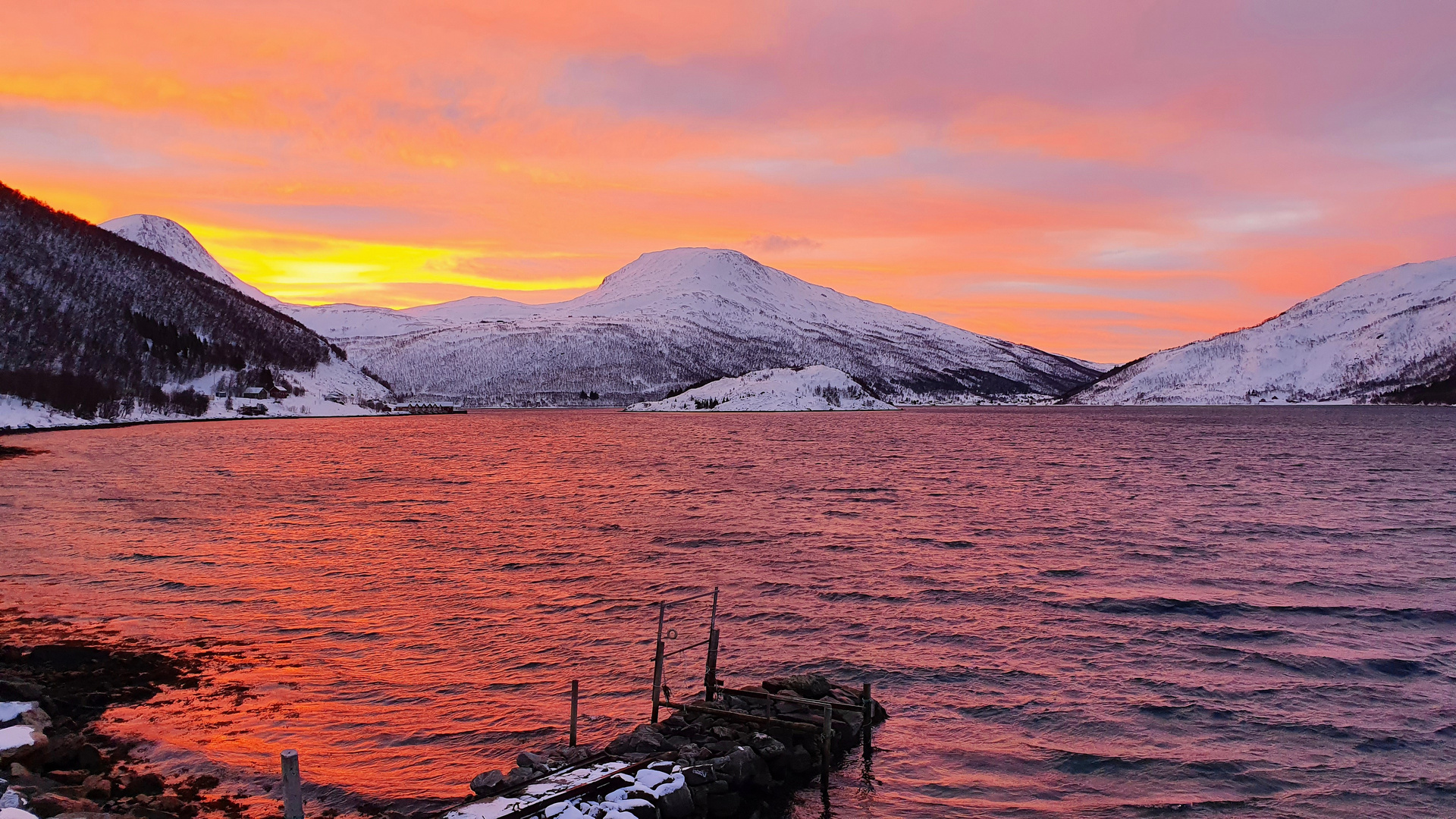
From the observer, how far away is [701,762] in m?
17.2

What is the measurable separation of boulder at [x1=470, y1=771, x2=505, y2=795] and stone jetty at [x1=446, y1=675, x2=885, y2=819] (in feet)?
0.06

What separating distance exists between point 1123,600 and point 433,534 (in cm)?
3369

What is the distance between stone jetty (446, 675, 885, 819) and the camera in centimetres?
1523

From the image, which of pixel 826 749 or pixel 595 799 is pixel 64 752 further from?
pixel 826 749

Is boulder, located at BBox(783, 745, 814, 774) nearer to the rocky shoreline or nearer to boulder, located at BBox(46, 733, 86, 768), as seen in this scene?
the rocky shoreline

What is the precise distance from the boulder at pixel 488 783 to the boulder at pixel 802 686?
265 inches

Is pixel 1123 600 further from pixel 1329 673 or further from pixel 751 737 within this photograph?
pixel 751 737

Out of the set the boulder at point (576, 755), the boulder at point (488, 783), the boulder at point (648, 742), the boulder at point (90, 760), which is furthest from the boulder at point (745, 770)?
the boulder at point (90, 760)

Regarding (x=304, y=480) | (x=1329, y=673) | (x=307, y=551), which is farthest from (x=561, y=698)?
(x=304, y=480)

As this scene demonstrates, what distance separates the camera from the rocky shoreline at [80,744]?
15.5m

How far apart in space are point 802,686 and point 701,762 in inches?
174

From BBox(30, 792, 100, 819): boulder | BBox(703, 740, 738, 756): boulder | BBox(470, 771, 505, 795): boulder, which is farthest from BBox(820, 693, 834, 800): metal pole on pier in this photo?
BBox(30, 792, 100, 819): boulder

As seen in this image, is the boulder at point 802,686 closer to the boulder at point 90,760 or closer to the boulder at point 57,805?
the boulder at point 57,805

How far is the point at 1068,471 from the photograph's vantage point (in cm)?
8981
